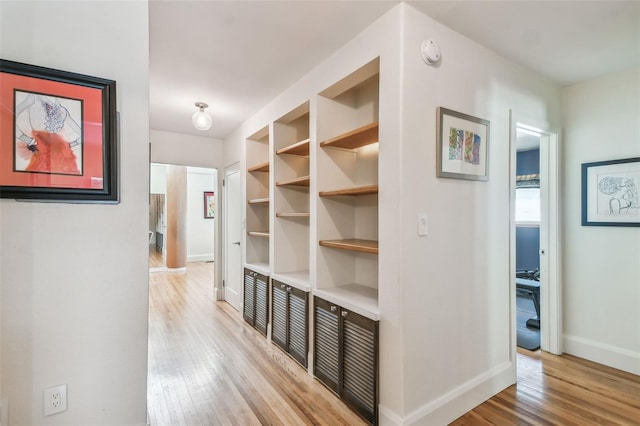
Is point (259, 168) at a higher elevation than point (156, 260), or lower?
higher

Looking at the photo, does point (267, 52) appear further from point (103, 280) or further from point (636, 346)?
point (636, 346)

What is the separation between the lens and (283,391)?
223 cm

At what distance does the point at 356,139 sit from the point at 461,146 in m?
0.72

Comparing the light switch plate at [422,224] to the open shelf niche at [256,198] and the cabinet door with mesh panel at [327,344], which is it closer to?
the cabinet door with mesh panel at [327,344]

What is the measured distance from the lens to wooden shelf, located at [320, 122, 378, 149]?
201 centimetres

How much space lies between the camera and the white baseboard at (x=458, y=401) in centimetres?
173

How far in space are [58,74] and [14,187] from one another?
504 millimetres

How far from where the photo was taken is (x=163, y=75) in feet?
8.49

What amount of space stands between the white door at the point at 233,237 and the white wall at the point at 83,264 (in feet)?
9.01

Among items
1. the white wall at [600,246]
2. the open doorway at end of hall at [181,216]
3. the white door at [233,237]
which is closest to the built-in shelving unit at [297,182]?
the white door at [233,237]

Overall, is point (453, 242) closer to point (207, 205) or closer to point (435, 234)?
point (435, 234)

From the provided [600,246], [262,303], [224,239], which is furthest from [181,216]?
[600,246]

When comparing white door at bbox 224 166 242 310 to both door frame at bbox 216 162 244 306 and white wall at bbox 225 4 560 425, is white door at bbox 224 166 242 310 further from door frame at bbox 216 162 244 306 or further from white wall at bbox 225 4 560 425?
white wall at bbox 225 4 560 425

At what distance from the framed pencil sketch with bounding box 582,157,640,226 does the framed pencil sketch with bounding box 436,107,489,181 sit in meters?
1.34
